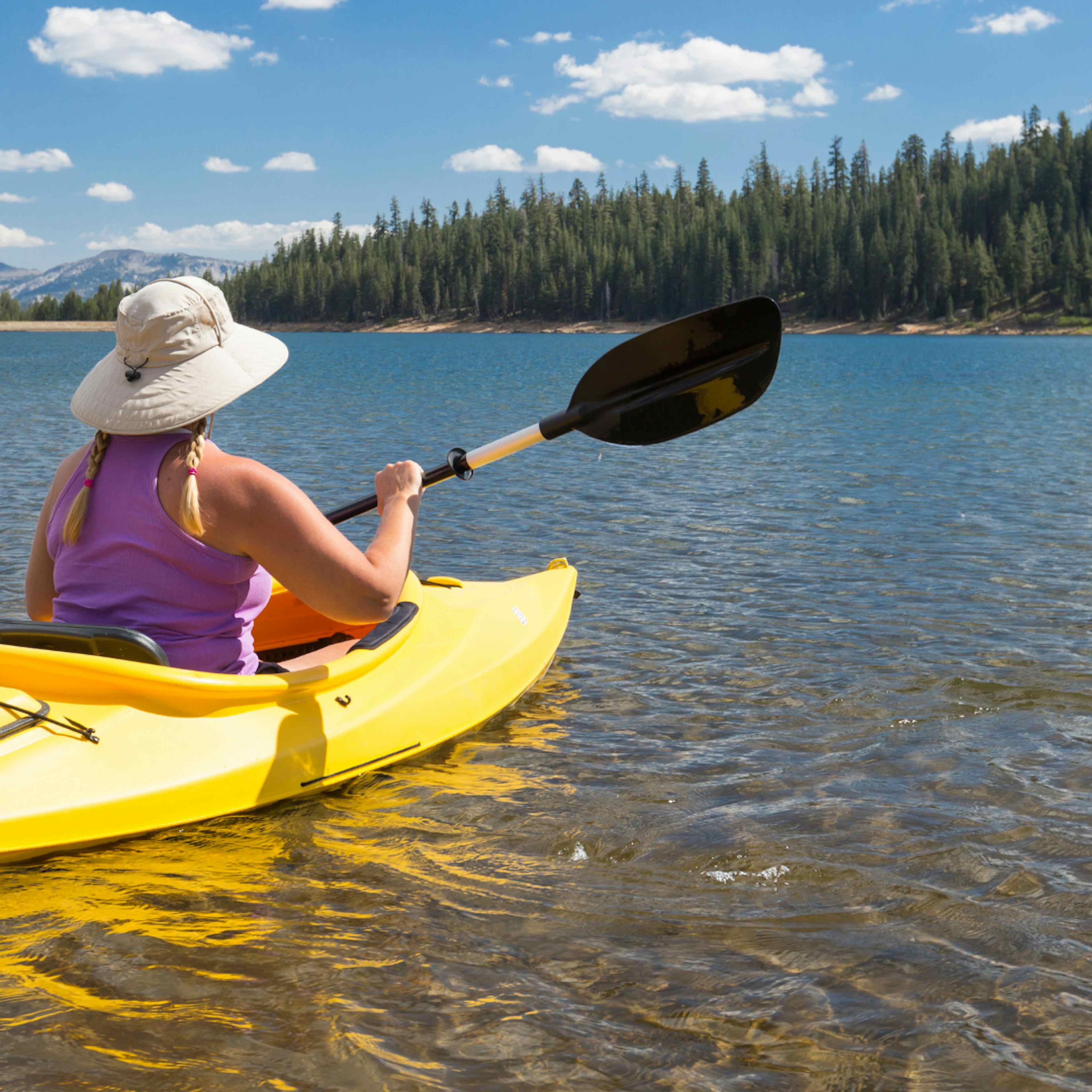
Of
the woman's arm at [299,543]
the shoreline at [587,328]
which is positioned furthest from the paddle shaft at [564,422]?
the shoreline at [587,328]

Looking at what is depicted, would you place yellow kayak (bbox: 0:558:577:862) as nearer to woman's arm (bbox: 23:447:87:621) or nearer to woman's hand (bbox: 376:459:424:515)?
woman's arm (bbox: 23:447:87:621)

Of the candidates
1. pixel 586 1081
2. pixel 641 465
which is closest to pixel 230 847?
pixel 586 1081

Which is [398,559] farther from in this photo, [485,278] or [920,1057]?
[485,278]

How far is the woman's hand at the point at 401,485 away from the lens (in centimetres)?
404

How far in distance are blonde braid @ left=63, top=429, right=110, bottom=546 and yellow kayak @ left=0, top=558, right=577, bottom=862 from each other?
41cm

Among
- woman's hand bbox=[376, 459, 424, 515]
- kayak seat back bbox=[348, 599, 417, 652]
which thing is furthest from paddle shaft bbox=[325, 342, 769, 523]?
woman's hand bbox=[376, 459, 424, 515]

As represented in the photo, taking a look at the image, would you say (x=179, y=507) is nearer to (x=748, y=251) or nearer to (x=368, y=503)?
(x=368, y=503)

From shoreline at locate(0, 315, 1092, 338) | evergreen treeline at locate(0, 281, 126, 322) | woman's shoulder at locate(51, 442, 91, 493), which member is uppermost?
evergreen treeline at locate(0, 281, 126, 322)

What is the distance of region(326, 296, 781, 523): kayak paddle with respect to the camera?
5.55m

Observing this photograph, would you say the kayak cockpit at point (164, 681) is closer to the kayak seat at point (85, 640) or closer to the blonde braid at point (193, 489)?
the kayak seat at point (85, 640)

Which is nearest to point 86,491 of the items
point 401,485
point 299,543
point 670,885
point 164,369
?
point 164,369

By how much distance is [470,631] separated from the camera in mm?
5340

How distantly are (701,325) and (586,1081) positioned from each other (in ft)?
12.7

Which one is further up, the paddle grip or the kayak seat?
the paddle grip
